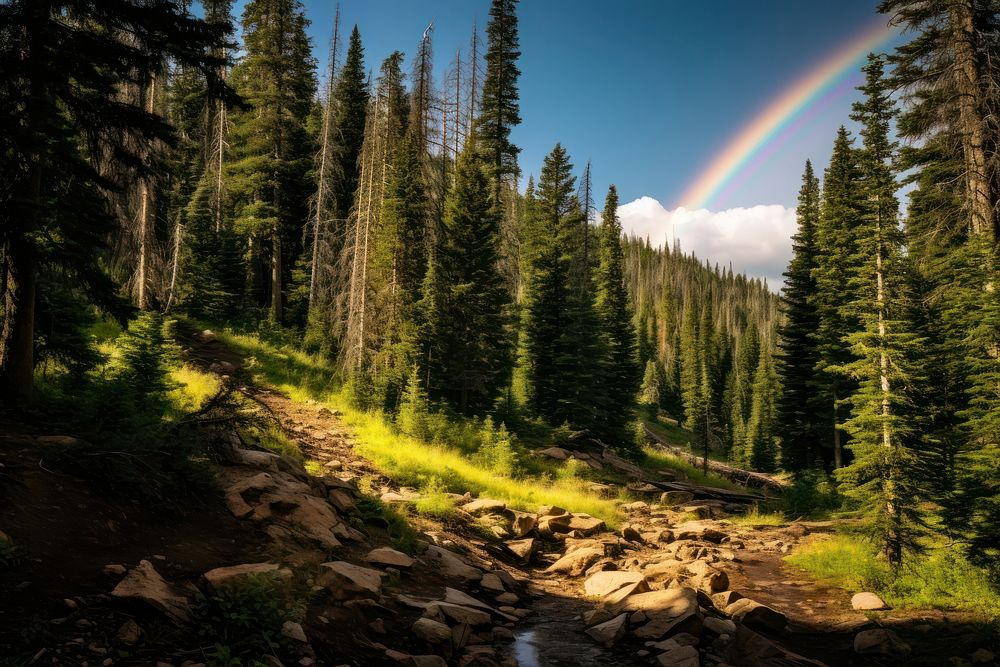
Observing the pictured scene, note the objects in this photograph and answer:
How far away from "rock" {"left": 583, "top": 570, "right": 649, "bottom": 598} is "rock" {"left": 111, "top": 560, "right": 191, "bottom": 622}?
8.26 meters

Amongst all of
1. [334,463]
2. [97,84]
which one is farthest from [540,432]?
[97,84]

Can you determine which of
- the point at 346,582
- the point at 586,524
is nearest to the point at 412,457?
the point at 586,524

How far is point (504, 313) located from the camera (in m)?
29.9

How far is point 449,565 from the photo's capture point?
1037cm

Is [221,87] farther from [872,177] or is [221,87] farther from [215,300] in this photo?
[215,300]

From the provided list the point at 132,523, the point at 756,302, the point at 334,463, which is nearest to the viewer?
the point at 132,523

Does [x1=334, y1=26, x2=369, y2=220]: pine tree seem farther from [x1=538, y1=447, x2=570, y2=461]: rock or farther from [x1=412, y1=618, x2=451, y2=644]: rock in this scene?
[x1=412, y1=618, x2=451, y2=644]: rock

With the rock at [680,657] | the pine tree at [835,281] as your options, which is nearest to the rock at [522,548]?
the rock at [680,657]

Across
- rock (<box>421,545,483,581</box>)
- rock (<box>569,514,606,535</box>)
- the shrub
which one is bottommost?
rock (<box>569,514,606,535</box>)

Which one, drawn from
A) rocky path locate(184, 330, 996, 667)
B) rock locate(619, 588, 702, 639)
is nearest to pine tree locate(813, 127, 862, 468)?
rocky path locate(184, 330, 996, 667)

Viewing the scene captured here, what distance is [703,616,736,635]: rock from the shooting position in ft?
27.6

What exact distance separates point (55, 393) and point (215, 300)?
20627mm

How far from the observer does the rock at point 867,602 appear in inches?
397

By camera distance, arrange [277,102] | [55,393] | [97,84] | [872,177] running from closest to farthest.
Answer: [97,84] → [55,393] → [872,177] → [277,102]
